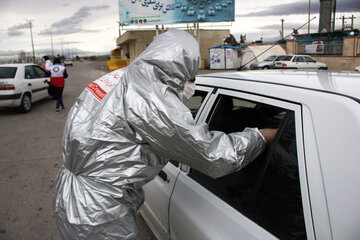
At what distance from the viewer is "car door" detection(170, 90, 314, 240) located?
4.03ft

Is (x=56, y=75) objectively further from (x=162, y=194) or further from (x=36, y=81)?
(x=162, y=194)

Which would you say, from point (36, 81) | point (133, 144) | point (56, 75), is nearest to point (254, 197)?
point (133, 144)

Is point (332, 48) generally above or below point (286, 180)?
above

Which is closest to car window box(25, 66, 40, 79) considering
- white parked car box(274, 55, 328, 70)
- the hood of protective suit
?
the hood of protective suit

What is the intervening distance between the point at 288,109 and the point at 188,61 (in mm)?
617

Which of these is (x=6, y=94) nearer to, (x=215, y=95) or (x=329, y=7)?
(x=215, y=95)

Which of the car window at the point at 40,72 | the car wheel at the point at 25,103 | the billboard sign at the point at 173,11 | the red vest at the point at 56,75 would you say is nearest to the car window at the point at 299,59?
the billboard sign at the point at 173,11

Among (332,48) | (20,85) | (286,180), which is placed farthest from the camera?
(332,48)

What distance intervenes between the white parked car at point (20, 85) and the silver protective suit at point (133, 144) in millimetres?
8303

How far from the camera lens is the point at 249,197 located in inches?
57.7

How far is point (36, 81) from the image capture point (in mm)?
10016

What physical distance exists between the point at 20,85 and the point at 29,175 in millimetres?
5453

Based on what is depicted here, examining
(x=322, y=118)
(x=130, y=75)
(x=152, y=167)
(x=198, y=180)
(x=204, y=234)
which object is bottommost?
(x=204, y=234)

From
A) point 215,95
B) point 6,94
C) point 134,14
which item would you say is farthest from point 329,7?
point 215,95
